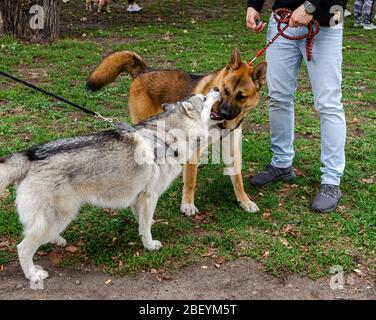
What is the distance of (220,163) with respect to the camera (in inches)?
223

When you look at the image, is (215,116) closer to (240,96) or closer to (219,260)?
(240,96)

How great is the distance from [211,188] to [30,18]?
714 cm

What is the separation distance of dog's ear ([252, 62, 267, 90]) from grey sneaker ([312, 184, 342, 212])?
1203 mm

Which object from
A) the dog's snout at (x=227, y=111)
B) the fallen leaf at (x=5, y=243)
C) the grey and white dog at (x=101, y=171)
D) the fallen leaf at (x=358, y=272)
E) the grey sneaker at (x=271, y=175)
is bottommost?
the fallen leaf at (x=5, y=243)

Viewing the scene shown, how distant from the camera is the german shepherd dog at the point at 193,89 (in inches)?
177

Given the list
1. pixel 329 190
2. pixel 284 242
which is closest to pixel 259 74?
pixel 329 190

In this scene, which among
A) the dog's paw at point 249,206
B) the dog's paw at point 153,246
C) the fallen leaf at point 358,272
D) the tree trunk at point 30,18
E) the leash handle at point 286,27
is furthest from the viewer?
the tree trunk at point 30,18

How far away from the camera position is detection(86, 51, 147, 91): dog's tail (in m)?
5.13

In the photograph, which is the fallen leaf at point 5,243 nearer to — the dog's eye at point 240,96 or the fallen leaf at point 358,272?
the dog's eye at point 240,96

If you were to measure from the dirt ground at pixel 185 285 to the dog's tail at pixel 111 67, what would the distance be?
6.83 feet

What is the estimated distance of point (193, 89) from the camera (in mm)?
4984

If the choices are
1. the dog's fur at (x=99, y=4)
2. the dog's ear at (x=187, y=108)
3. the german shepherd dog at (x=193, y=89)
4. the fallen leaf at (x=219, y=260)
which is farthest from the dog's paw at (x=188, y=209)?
the dog's fur at (x=99, y=4)

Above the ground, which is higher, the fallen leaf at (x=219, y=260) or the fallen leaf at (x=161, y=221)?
the fallen leaf at (x=219, y=260)
